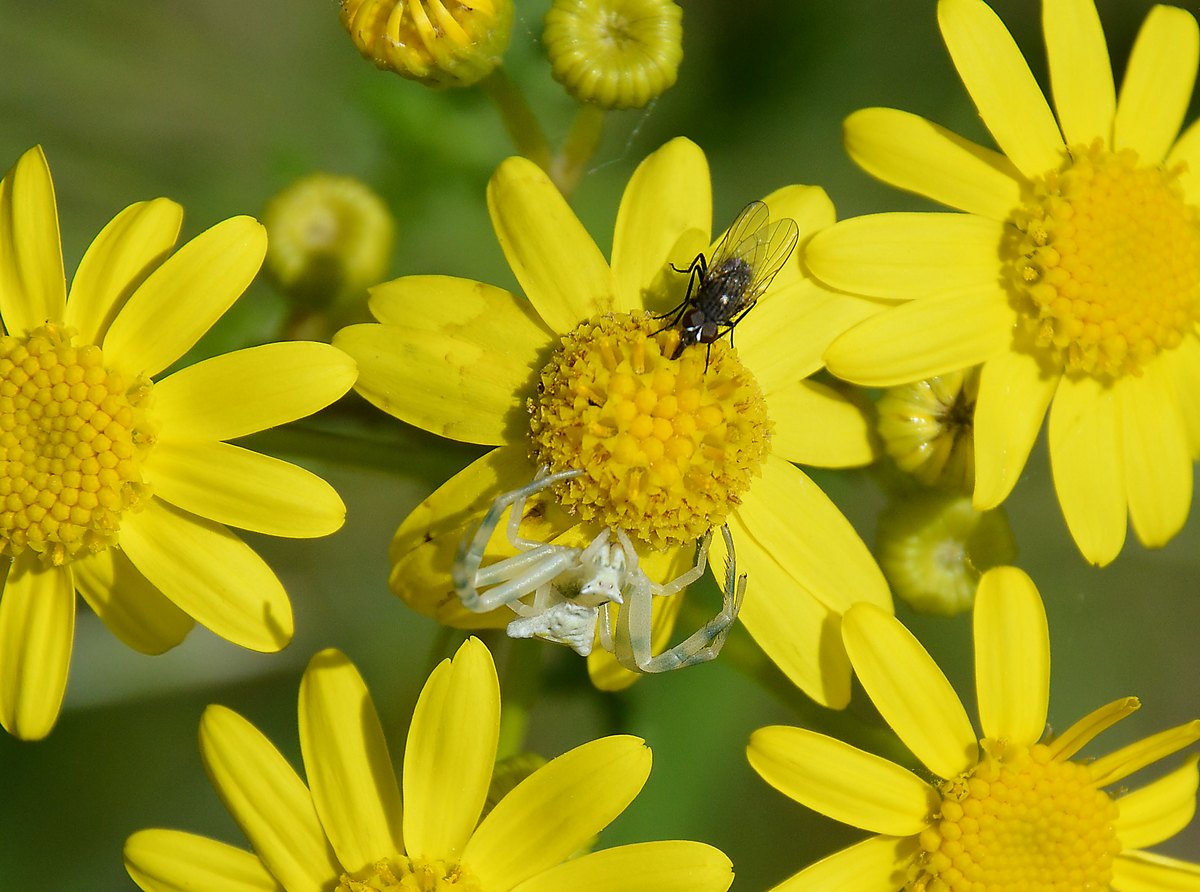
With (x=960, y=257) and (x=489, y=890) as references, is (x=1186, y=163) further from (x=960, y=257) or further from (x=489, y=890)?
(x=489, y=890)

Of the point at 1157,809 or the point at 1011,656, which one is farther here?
the point at 1157,809

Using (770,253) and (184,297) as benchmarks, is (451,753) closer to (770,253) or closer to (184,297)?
(184,297)

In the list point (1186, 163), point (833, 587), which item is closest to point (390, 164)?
point (833, 587)

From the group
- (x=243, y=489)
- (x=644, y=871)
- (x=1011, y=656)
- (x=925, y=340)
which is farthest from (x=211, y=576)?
(x=1011, y=656)

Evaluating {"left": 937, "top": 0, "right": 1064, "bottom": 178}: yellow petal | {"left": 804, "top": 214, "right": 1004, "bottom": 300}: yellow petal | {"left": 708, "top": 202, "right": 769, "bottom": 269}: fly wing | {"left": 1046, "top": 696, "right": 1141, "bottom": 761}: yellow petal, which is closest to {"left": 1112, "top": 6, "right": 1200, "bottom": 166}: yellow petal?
{"left": 937, "top": 0, "right": 1064, "bottom": 178}: yellow petal

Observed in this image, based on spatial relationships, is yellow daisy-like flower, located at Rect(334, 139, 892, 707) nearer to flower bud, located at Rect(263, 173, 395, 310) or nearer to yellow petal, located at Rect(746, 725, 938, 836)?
yellow petal, located at Rect(746, 725, 938, 836)
